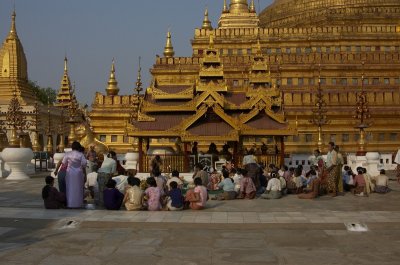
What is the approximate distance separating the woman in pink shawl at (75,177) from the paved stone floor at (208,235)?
0.58m

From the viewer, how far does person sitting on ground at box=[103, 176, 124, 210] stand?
1459 cm

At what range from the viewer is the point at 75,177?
1495cm

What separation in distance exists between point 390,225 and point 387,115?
113 feet

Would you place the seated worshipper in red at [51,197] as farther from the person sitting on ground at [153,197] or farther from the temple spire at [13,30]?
the temple spire at [13,30]

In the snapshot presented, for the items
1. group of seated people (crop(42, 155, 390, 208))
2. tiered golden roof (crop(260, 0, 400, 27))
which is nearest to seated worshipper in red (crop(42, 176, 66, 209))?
group of seated people (crop(42, 155, 390, 208))

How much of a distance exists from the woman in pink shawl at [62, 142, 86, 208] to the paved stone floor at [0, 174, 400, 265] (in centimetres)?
58

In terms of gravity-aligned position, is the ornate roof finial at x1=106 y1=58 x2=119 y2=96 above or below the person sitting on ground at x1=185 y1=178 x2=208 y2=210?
above

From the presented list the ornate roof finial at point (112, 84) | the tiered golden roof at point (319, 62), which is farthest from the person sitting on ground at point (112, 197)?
the ornate roof finial at point (112, 84)

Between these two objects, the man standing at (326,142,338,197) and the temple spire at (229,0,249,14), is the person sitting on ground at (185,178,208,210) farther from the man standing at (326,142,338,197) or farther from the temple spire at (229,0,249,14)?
the temple spire at (229,0,249,14)

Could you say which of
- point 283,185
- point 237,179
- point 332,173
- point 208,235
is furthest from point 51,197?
point 332,173

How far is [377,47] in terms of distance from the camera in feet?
173

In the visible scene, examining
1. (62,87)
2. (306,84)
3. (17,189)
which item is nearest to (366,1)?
(306,84)

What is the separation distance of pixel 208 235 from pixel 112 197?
4.33m

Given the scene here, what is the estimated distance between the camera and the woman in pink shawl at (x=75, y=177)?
48.5 ft
